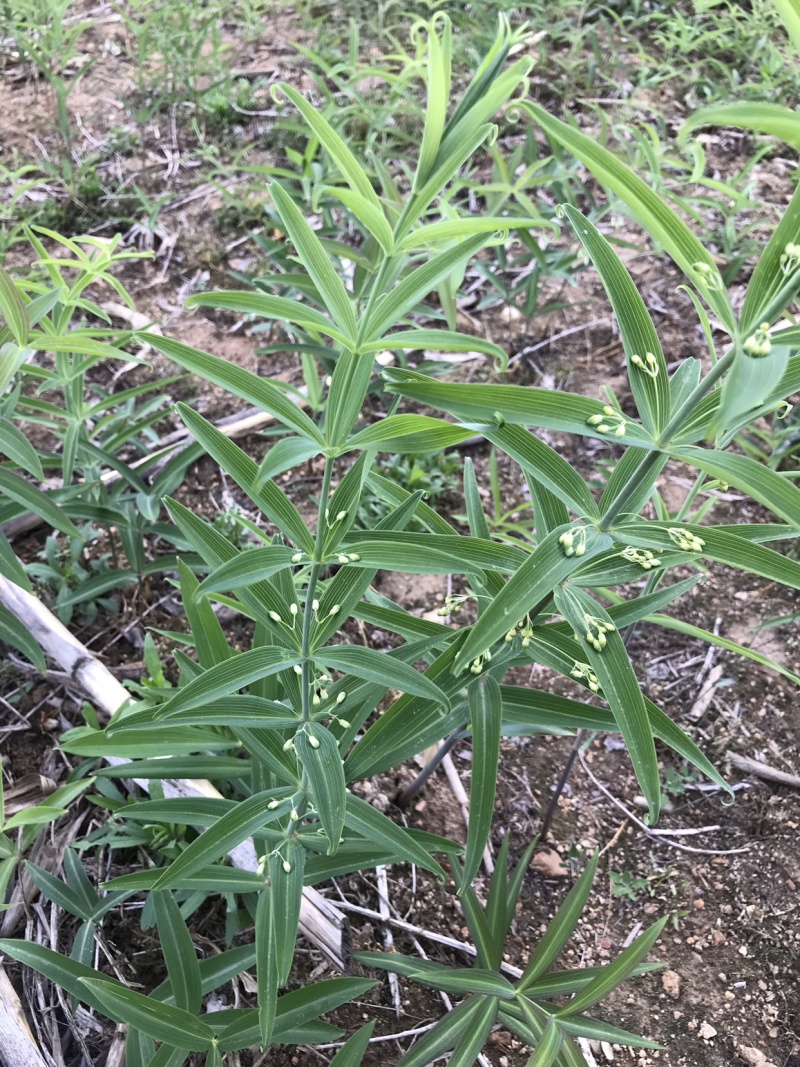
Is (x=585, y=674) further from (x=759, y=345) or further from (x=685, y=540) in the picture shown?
(x=759, y=345)

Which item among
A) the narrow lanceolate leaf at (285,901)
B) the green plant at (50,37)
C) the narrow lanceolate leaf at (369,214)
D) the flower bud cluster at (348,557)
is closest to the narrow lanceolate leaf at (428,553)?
the flower bud cluster at (348,557)

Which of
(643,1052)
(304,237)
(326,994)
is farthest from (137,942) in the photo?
(304,237)

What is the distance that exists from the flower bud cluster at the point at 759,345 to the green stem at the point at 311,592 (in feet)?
1.53

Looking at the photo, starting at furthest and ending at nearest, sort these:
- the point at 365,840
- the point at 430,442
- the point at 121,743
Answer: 1. the point at 365,840
2. the point at 121,743
3. the point at 430,442

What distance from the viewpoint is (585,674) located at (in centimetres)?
112

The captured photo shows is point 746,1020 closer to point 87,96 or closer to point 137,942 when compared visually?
point 137,942

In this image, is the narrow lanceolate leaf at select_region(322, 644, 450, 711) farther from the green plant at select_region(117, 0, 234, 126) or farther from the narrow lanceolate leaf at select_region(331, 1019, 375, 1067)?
the green plant at select_region(117, 0, 234, 126)

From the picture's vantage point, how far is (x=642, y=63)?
3773mm

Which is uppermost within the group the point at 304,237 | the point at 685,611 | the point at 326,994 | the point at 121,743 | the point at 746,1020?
the point at 304,237

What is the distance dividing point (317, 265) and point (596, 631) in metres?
0.59

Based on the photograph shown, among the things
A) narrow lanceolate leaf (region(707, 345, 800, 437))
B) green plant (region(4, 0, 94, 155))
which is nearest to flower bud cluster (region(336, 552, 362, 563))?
narrow lanceolate leaf (region(707, 345, 800, 437))

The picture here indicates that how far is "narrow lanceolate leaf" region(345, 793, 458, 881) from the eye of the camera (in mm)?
1169

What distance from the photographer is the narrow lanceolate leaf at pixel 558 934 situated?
54.4 inches

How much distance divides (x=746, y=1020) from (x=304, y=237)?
169cm
